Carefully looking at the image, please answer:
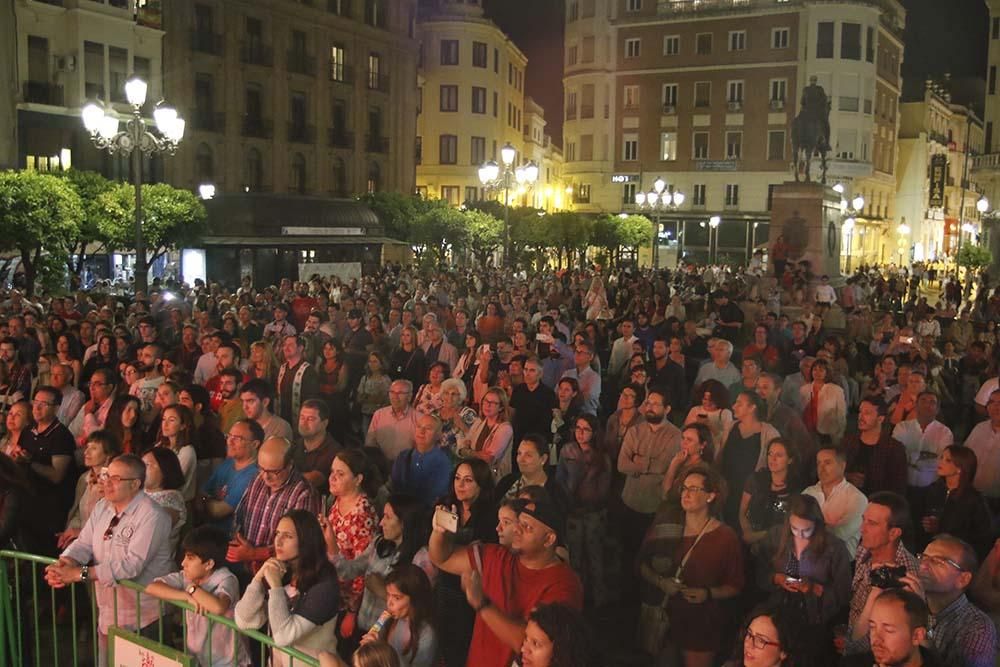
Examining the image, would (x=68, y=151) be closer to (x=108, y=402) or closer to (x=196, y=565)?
(x=108, y=402)

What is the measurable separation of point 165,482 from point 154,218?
20.9 meters

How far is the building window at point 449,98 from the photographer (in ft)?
197

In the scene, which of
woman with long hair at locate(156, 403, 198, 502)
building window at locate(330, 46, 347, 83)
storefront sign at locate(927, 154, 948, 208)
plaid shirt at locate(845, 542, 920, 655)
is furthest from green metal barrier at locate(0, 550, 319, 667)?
storefront sign at locate(927, 154, 948, 208)

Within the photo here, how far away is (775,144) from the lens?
204 ft

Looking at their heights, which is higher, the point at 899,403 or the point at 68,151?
the point at 68,151

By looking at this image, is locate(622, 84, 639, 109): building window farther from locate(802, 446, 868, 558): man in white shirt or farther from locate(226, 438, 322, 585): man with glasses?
locate(226, 438, 322, 585): man with glasses

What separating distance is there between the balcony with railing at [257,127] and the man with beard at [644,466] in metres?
39.2

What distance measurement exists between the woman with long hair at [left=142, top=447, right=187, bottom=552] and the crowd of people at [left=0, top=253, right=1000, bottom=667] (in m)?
0.02

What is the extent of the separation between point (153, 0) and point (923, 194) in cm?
5712

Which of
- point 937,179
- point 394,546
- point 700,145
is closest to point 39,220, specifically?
point 394,546

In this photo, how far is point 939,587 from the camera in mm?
4695

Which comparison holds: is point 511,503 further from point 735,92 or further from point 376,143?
point 735,92

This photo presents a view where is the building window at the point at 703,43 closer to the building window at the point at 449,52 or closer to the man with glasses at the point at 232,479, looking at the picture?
the building window at the point at 449,52

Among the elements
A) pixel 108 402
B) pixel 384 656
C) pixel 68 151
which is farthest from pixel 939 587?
pixel 68 151
